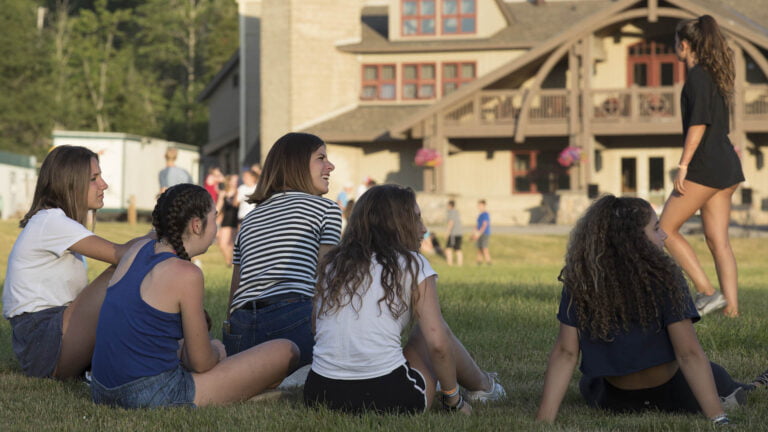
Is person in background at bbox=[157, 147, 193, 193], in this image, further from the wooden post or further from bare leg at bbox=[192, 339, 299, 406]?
the wooden post

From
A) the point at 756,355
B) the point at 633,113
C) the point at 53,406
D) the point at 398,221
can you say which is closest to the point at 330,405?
the point at 398,221

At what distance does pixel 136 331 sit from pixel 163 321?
0.13 m

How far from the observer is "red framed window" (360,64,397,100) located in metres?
37.1

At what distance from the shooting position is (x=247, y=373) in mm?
5062

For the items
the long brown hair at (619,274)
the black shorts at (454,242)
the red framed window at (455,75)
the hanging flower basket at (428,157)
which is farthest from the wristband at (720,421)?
the red framed window at (455,75)

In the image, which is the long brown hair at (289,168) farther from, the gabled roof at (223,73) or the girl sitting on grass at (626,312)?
the gabled roof at (223,73)

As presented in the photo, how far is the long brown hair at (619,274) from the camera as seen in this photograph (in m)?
4.39

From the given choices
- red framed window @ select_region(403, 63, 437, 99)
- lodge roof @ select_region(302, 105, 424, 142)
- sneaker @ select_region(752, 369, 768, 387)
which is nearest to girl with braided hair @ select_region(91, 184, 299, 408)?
sneaker @ select_region(752, 369, 768, 387)

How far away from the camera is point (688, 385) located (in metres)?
4.56

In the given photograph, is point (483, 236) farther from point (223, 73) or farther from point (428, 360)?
point (223, 73)

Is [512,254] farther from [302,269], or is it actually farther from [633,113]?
[302,269]

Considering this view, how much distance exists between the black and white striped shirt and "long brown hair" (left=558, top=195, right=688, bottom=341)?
1431 millimetres

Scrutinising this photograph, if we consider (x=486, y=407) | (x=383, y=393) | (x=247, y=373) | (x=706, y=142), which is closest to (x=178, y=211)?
(x=247, y=373)

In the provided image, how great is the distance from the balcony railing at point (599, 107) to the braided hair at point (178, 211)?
28.8 m
